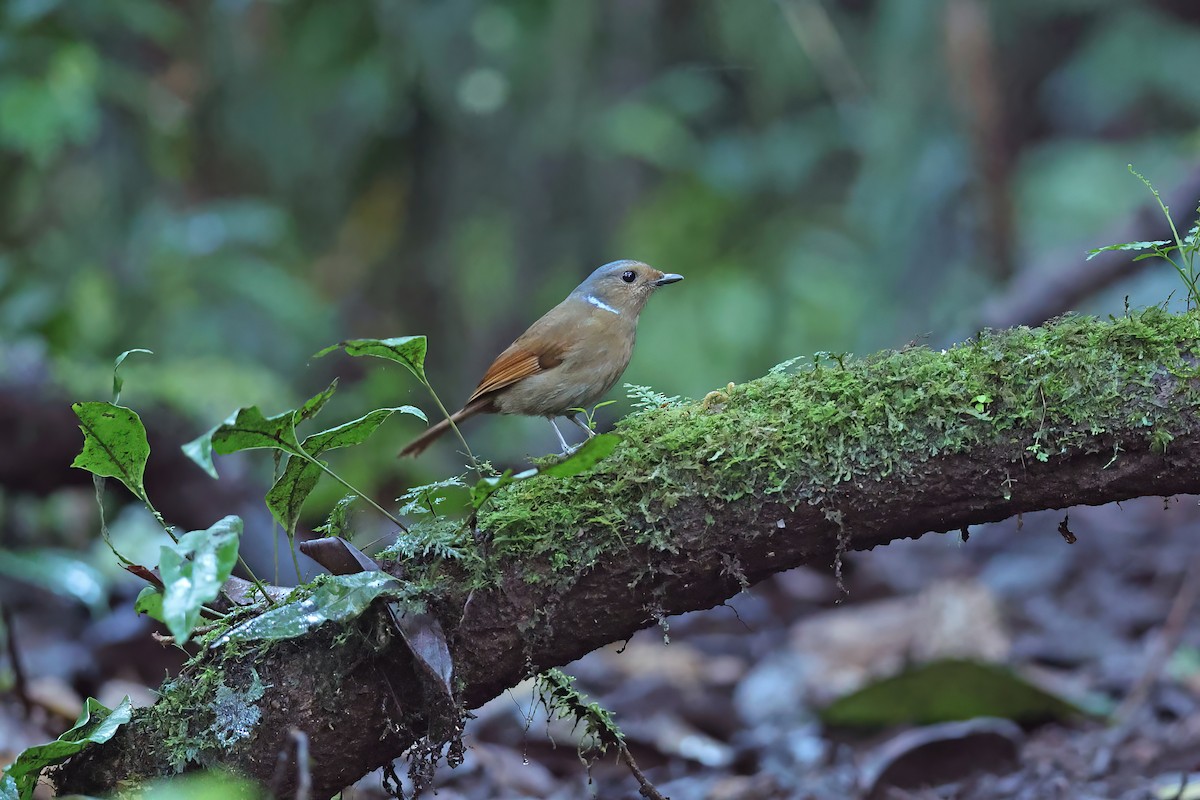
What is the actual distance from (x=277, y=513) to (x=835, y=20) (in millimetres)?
8808

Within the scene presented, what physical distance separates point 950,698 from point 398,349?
2.75 m

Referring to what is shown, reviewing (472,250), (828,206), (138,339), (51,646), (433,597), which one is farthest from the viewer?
(828,206)

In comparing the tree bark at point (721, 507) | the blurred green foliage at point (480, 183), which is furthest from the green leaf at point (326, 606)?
the blurred green foliage at point (480, 183)

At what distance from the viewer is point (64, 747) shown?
7.78ft

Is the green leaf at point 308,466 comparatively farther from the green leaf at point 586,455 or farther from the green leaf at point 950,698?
the green leaf at point 950,698

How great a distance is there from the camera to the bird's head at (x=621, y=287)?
385cm

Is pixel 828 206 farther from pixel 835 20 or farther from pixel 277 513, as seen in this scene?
pixel 277 513

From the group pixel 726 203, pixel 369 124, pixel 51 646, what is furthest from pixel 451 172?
pixel 51 646

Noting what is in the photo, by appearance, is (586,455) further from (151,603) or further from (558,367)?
(558,367)

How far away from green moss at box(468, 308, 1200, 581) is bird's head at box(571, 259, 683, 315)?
1.37 meters

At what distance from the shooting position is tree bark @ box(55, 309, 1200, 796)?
2355 mm

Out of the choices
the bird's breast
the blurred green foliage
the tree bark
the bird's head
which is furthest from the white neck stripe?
the blurred green foliage

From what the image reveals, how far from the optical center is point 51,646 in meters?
5.35

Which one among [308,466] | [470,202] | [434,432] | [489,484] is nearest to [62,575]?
[434,432]
